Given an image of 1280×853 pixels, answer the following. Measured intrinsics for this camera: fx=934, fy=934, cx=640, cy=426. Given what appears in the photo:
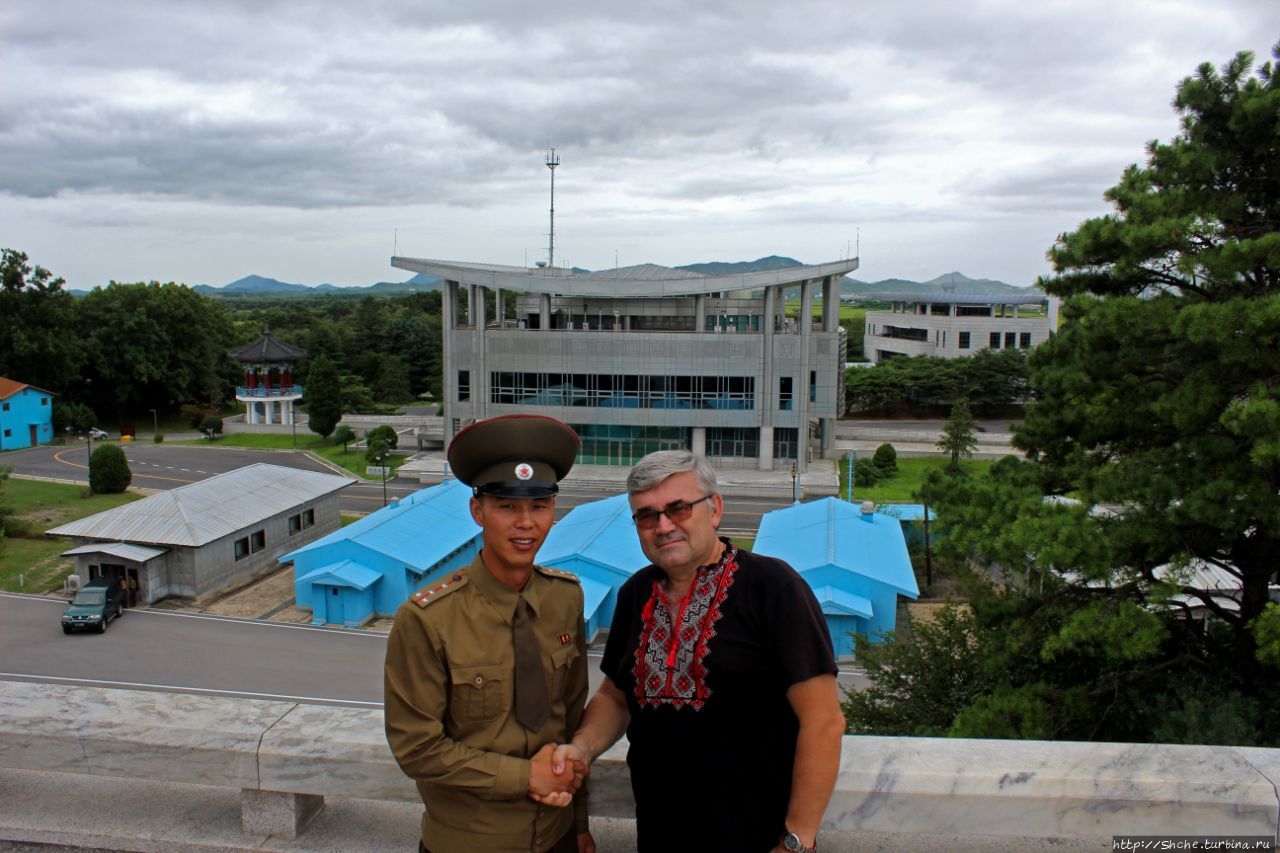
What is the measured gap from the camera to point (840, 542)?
21766 mm

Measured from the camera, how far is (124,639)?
1998cm

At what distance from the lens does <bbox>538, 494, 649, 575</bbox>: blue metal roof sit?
2105 cm

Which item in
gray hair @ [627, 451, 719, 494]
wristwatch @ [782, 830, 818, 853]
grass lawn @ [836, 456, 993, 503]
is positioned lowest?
grass lawn @ [836, 456, 993, 503]

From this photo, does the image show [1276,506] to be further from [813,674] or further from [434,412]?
[434,412]

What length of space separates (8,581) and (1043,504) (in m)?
25.1

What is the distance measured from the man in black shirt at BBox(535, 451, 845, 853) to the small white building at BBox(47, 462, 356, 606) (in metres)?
22.5

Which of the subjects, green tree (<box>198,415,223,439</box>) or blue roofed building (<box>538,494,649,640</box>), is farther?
green tree (<box>198,415,223,439</box>)

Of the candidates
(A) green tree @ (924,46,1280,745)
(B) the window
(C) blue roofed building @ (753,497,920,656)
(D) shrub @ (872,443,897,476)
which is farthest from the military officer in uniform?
(B) the window

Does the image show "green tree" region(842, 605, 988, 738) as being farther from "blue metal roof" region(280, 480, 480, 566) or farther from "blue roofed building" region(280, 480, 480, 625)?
"blue metal roof" region(280, 480, 480, 566)

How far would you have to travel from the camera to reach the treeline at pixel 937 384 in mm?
56812

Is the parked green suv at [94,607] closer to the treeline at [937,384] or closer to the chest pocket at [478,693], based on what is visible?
the chest pocket at [478,693]

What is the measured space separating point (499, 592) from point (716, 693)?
2.39ft

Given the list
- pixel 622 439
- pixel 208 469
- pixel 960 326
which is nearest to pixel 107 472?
pixel 208 469

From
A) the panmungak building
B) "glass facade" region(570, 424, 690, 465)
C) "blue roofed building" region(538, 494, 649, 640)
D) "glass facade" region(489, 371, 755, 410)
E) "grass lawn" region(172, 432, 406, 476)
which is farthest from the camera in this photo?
"grass lawn" region(172, 432, 406, 476)
